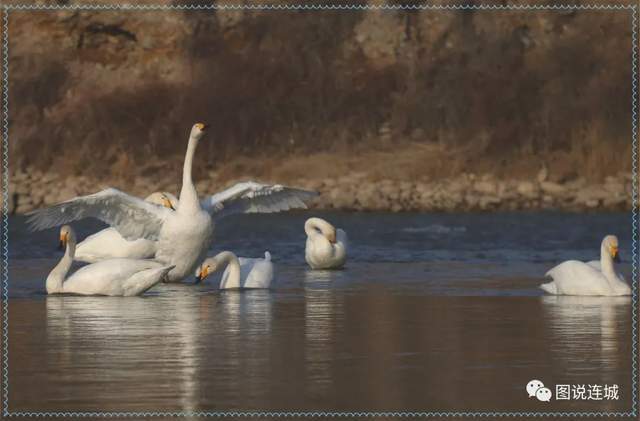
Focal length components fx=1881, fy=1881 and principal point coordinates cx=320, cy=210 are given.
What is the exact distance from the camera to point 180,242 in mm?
19078

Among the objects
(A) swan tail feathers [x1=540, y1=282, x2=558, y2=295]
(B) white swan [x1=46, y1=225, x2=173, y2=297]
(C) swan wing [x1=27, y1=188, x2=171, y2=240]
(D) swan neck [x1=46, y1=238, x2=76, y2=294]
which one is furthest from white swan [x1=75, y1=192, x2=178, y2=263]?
(A) swan tail feathers [x1=540, y1=282, x2=558, y2=295]

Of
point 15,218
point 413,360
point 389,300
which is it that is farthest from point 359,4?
point 413,360

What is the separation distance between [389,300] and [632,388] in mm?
6311

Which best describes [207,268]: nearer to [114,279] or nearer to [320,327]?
[114,279]

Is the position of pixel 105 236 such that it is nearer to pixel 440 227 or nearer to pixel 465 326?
pixel 465 326

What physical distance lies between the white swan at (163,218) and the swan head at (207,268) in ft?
1.83

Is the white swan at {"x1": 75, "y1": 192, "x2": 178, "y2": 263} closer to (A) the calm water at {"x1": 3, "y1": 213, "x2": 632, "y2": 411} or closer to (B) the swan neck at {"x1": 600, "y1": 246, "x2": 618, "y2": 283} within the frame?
(A) the calm water at {"x1": 3, "y1": 213, "x2": 632, "y2": 411}

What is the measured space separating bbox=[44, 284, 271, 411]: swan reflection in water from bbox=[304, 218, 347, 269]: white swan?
157 inches

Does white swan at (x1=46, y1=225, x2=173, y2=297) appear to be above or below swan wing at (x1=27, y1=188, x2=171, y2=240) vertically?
below

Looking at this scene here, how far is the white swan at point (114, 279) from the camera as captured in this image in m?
17.1

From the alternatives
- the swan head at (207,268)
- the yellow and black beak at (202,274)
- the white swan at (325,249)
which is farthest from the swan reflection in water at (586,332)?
the white swan at (325,249)

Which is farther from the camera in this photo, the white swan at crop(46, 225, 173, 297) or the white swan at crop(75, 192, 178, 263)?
the white swan at crop(75, 192, 178, 263)

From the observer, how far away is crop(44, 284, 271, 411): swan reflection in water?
424 inches

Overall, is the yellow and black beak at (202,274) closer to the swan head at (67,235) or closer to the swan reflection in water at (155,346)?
the swan reflection in water at (155,346)
